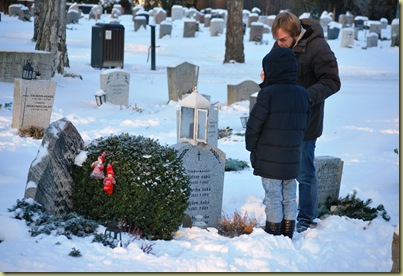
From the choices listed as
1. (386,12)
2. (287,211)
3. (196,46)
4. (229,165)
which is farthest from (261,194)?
(386,12)

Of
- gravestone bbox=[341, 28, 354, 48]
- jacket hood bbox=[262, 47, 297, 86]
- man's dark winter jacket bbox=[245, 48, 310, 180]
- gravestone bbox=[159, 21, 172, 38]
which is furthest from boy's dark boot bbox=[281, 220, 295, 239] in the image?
gravestone bbox=[159, 21, 172, 38]

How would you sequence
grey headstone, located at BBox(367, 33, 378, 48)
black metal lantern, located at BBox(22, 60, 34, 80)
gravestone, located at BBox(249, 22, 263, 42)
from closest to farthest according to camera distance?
black metal lantern, located at BBox(22, 60, 34, 80) → gravestone, located at BBox(249, 22, 263, 42) → grey headstone, located at BBox(367, 33, 378, 48)

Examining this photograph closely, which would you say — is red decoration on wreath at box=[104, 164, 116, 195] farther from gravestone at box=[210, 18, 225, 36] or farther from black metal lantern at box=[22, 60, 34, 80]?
gravestone at box=[210, 18, 225, 36]

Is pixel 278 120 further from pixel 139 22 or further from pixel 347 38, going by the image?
pixel 139 22

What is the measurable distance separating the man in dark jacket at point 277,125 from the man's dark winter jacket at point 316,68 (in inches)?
19.2

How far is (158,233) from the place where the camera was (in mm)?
6098

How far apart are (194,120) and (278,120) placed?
4.56ft

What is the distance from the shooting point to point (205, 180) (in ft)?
23.8

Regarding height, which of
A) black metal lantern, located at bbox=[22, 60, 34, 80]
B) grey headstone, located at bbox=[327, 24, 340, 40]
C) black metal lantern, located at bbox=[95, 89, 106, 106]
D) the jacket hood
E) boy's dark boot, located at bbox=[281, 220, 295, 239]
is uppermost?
the jacket hood

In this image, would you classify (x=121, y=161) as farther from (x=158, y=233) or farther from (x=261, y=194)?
(x=261, y=194)

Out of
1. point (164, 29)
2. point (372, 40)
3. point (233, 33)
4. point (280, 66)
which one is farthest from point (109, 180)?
point (372, 40)

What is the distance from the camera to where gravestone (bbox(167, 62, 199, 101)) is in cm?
1662

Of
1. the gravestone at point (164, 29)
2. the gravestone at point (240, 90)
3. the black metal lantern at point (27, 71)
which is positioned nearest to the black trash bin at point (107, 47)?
the gravestone at point (240, 90)

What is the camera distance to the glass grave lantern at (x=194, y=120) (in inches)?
275
